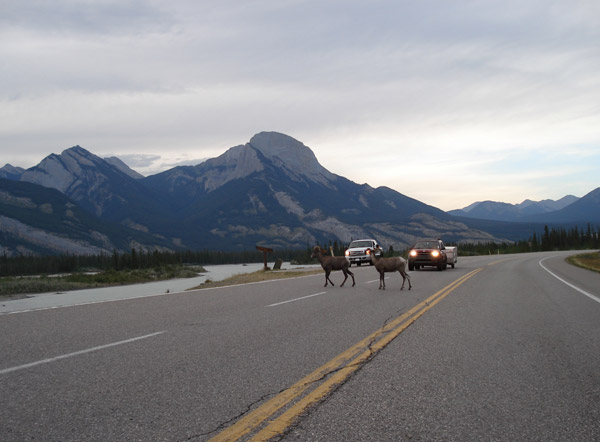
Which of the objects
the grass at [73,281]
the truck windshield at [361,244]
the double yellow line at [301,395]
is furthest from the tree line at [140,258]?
the double yellow line at [301,395]

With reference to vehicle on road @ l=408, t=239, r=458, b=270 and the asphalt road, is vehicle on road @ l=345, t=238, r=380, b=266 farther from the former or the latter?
the asphalt road

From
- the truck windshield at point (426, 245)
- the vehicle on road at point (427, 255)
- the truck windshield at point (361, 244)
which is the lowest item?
the vehicle on road at point (427, 255)

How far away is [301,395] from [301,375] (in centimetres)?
78

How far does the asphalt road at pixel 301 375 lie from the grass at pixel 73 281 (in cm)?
1736

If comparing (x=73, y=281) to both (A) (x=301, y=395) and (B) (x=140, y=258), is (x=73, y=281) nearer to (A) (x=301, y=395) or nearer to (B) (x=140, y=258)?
(A) (x=301, y=395)

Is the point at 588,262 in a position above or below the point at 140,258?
below

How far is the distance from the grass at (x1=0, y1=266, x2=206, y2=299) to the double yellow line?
20.4 meters

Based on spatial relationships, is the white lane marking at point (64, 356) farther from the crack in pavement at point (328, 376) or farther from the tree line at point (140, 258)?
the tree line at point (140, 258)

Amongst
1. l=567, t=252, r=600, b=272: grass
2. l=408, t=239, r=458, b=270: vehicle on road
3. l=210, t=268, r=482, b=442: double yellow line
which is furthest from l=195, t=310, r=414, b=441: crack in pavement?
l=567, t=252, r=600, b=272: grass

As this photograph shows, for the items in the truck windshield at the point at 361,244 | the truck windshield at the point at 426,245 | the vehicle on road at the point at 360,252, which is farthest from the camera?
the truck windshield at the point at 361,244

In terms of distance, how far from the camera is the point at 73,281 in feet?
118

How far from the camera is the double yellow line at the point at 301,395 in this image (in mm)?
4090

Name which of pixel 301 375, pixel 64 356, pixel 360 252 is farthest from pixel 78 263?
pixel 301 375

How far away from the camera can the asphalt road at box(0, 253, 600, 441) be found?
4211 millimetres
